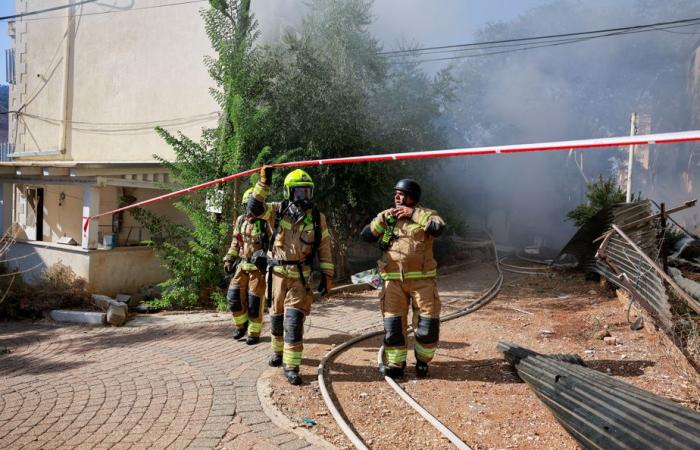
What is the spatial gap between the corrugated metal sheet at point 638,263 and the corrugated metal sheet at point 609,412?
216 centimetres

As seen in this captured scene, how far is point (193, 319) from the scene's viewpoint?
8328 mm

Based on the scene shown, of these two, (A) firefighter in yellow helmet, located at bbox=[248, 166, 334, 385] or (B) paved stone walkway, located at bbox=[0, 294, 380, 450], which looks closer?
(B) paved stone walkway, located at bbox=[0, 294, 380, 450]

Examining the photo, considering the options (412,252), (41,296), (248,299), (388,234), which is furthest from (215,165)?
(412,252)

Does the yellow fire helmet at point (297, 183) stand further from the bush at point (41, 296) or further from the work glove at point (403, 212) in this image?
the bush at point (41, 296)

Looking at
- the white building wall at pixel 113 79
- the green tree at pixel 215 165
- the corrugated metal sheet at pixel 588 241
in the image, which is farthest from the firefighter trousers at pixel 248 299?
the white building wall at pixel 113 79

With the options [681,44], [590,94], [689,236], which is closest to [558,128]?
[590,94]

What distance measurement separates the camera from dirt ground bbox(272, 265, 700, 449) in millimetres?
3812

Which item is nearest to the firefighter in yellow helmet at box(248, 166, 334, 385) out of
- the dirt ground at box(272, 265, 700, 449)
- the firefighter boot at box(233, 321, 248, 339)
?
the dirt ground at box(272, 265, 700, 449)

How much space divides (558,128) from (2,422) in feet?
104

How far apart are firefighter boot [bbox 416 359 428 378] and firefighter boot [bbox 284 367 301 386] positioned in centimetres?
125

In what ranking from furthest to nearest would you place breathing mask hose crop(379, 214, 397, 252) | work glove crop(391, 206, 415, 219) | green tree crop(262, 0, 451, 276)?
1. green tree crop(262, 0, 451, 276)
2. breathing mask hose crop(379, 214, 397, 252)
3. work glove crop(391, 206, 415, 219)

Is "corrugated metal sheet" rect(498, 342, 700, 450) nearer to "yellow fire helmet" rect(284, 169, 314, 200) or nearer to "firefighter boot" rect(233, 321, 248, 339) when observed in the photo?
"yellow fire helmet" rect(284, 169, 314, 200)

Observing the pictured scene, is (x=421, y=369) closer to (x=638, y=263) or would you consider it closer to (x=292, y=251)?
(x=292, y=251)

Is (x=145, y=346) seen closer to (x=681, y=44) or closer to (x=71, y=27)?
A: (x=71, y=27)
